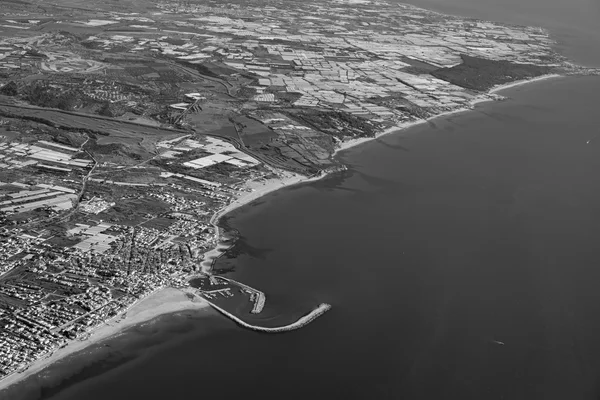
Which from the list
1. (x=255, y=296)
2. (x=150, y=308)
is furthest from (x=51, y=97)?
(x=255, y=296)

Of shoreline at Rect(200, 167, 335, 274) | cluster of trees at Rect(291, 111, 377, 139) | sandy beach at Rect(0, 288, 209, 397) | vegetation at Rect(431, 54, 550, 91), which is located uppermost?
vegetation at Rect(431, 54, 550, 91)

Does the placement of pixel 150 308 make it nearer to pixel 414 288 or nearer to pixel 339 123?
pixel 414 288

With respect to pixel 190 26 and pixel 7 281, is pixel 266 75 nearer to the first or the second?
pixel 190 26

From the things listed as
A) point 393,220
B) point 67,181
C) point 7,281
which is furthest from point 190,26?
point 7,281

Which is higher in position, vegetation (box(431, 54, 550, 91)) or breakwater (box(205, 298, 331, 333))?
vegetation (box(431, 54, 550, 91))

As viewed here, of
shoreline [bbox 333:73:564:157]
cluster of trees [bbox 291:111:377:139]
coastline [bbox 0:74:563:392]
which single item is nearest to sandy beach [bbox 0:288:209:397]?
coastline [bbox 0:74:563:392]

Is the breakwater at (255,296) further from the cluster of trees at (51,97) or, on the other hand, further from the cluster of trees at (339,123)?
the cluster of trees at (51,97)

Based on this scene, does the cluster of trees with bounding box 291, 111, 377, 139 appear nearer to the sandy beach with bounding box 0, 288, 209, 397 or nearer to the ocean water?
the ocean water
